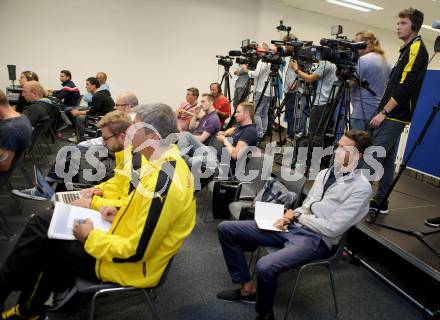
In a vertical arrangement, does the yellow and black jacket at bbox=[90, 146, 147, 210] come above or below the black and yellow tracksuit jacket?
below

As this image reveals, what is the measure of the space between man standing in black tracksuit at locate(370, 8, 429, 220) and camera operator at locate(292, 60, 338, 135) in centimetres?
106

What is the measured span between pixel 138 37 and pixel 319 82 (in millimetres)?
4472

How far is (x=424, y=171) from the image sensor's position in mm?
4422

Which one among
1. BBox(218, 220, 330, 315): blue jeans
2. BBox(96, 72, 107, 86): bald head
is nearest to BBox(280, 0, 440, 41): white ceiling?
BBox(96, 72, 107, 86): bald head

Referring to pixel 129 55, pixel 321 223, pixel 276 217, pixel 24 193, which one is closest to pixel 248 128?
pixel 276 217

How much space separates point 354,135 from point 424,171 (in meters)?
3.23

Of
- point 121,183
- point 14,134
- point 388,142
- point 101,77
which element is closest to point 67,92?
point 101,77

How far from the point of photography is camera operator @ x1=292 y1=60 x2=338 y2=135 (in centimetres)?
355

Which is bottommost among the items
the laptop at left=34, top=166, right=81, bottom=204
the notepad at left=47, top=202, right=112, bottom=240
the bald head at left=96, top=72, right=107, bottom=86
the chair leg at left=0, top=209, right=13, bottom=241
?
the chair leg at left=0, top=209, right=13, bottom=241

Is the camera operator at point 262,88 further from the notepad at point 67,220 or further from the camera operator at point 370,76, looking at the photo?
the notepad at point 67,220

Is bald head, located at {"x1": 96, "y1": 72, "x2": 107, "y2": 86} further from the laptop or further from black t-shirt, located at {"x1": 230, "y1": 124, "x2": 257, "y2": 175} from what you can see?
the laptop

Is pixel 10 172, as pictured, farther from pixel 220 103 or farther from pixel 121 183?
pixel 220 103

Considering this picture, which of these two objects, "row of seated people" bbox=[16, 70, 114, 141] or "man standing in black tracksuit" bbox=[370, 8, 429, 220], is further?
"row of seated people" bbox=[16, 70, 114, 141]

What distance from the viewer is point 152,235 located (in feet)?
4.22
